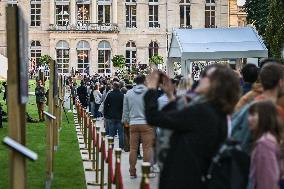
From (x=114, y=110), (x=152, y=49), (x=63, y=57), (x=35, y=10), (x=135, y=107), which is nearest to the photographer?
(x=135, y=107)

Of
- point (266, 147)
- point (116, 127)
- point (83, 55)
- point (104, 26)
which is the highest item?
point (104, 26)

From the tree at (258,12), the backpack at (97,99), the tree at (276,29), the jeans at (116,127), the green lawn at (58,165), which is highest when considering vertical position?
the tree at (258,12)

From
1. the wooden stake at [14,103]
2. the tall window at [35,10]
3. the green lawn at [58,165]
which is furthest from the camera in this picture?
the tall window at [35,10]

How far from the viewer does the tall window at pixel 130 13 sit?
83.6 meters

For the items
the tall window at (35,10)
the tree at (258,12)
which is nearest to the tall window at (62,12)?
the tall window at (35,10)

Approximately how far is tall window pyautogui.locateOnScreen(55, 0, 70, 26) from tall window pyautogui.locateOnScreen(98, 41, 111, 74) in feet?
15.9

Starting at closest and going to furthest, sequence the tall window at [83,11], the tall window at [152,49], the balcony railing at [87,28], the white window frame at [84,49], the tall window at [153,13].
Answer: the balcony railing at [87,28], the white window frame at [84,49], the tall window at [83,11], the tall window at [152,49], the tall window at [153,13]

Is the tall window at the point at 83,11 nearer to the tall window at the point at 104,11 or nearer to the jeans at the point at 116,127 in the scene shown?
the tall window at the point at 104,11

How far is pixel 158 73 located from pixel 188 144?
3.35 feet

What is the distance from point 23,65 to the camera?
7.52 metres

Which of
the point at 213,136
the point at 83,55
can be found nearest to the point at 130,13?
the point at 83,55

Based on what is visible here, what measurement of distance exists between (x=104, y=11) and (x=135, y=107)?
229 feet

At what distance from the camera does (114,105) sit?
19.0 m

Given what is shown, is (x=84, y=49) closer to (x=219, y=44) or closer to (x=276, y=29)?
(x=276, y=29)
